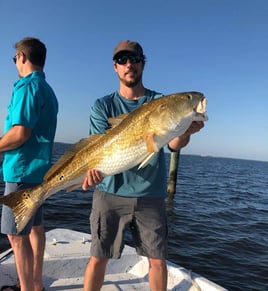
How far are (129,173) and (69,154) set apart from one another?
717 mm

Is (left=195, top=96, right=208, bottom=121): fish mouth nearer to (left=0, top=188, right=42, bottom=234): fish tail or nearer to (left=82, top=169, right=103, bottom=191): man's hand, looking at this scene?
(left=82, top=169, right=103, bottom=191): man's hand

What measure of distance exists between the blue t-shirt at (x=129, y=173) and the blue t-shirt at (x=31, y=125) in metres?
0.58

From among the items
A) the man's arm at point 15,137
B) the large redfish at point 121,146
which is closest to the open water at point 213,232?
the large redfish at point 121,146

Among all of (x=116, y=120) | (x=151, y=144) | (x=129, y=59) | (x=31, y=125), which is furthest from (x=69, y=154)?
(x=129, y=59)

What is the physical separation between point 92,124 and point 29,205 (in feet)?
4.19

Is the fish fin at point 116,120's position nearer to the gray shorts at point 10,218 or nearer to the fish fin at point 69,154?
the fish fin at point 69,154

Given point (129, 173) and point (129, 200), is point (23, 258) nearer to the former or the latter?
point (129, 200)

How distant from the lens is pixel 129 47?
4.00 metres

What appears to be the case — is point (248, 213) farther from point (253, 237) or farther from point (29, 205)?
point (29, 205)

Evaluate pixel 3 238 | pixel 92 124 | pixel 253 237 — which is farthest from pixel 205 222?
pixel 92 124

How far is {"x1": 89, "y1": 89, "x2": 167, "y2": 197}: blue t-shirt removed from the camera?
3885 mm

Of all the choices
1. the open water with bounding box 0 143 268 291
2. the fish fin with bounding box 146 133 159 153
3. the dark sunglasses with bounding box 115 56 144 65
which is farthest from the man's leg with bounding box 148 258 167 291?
the open water with bounding box 0 143 268 291

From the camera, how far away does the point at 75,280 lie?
5344 millimetres

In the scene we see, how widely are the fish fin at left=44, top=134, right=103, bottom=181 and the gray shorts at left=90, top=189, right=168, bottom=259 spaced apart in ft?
2.06
